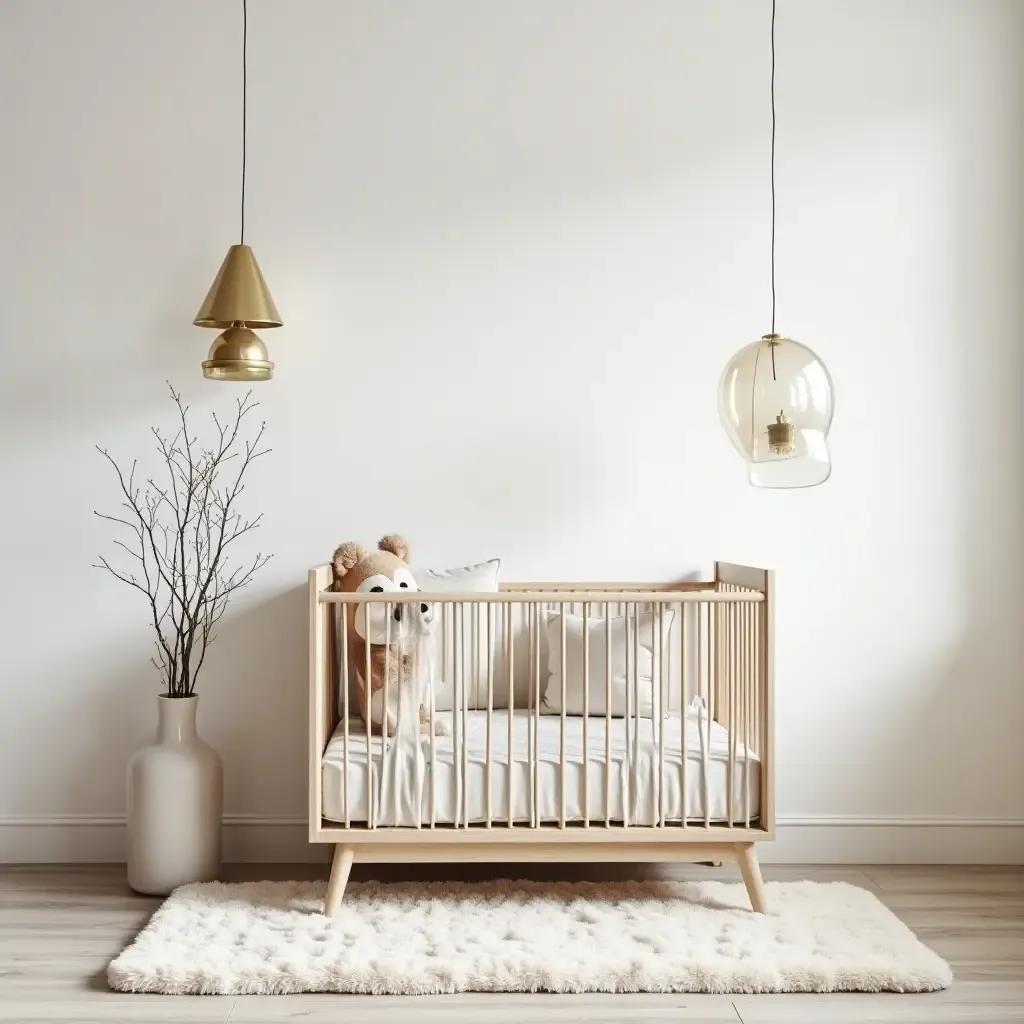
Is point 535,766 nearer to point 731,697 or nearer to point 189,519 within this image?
point 731,697

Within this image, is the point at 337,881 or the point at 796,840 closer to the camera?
the point at 337,881

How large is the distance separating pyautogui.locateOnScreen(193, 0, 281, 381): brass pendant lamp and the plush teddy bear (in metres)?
0.55

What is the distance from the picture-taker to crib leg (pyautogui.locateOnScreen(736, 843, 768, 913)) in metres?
2.60

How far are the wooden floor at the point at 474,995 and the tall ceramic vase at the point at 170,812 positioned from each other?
8 cm

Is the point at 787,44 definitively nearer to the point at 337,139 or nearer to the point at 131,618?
the point at 337,139

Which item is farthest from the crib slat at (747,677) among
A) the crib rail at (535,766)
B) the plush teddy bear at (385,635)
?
the plush teddy bear at (385,635)

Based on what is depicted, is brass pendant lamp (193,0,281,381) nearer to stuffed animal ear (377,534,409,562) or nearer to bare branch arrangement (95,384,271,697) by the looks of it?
bare branch arrangement (95,384,271,697)

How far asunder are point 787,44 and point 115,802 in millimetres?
2855

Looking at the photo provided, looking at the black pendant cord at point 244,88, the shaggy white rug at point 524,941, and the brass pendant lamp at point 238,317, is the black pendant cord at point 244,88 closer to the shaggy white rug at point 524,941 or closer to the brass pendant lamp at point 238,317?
the brass pendant lamp at point 238,317

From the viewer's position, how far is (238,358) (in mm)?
2900

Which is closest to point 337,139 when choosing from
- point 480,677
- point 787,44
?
point 787,44

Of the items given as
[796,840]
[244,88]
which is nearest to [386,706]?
[796,840]

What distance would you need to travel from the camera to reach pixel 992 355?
10.4ft

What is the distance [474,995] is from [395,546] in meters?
1.16
